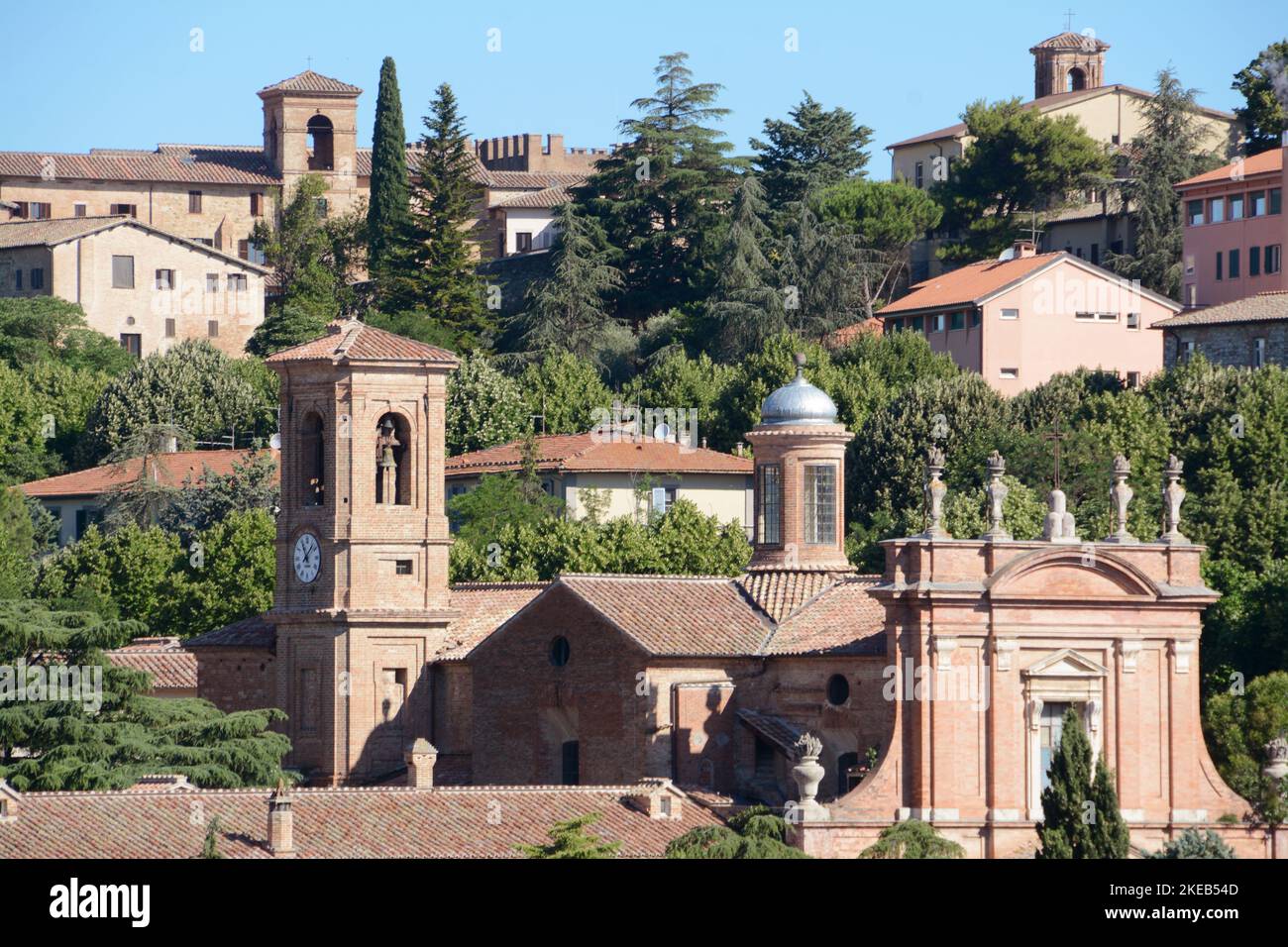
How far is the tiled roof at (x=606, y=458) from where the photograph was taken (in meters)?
81.6

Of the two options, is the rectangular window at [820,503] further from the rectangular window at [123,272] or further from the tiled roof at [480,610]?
the rectangular window at [123,272]

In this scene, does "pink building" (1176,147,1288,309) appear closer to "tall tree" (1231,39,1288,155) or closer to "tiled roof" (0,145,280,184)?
"tall tree" (1231,39,1288,155)

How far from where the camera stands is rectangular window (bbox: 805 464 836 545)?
53094 millimetres

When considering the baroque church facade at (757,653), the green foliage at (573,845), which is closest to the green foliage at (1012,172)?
the baroque church facade at (757,653)

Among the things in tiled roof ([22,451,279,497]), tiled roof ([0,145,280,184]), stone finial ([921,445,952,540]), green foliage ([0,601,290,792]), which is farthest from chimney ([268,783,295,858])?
tiled roof ([0,145,280,184])

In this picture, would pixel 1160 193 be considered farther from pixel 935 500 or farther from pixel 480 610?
pixel 935 500

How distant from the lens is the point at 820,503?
53.3 metres

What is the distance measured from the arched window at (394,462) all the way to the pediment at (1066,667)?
13.5 m

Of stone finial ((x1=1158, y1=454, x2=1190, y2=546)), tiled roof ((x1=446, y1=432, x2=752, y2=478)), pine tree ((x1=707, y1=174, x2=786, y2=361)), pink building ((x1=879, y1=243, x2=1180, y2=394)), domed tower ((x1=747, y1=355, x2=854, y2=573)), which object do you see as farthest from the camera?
pine tree ((x1=707, y1=174, x2=786, y2=361))

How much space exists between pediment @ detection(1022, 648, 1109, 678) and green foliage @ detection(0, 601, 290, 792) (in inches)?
472

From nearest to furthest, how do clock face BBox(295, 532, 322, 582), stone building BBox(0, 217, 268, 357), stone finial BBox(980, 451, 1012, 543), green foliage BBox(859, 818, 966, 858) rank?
green foliage BBox(859, 818, 966, 858) → stone finial BBox(980, 451, 1012, 543) → clock face BBox(295, 532, 322, 582) → stone building BBox(0, 217, 268, 357)

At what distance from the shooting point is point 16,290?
11212cm

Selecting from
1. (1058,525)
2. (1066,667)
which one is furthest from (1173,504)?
(1066,667)

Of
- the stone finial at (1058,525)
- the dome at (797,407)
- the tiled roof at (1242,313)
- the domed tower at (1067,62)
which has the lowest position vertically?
the stone finial at (1058,525)
